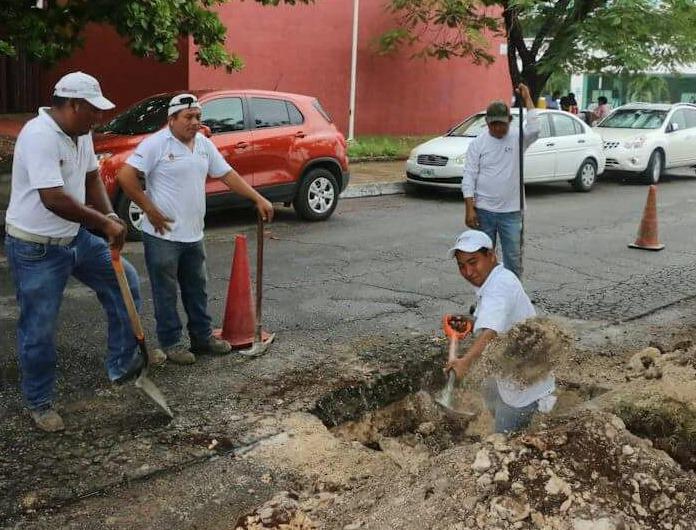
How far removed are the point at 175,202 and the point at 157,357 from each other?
1.03 meters

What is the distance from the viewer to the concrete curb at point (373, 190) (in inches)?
537

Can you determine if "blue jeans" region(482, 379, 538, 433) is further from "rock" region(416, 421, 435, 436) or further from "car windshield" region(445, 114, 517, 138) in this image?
"car windshield" region(445, 114, 517, 138)

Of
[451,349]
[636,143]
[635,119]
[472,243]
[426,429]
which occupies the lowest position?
[426,429]

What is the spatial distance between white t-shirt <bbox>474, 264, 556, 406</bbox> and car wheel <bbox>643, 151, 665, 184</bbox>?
14.0 m

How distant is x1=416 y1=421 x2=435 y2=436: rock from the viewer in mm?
4797

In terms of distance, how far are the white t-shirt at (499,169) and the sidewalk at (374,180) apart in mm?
7098

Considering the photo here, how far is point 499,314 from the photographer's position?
3.71 meters

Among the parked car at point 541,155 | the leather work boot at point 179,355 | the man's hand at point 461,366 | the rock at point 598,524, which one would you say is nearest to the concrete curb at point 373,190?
the parked car at point 541,155

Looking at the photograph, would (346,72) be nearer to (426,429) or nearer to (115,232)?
(426,429)

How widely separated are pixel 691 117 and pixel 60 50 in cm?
1418

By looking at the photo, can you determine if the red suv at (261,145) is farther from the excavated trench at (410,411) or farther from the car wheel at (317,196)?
the excavated trench at (410,411)

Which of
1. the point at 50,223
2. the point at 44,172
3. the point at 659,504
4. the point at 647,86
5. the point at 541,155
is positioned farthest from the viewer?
the point at 647,86

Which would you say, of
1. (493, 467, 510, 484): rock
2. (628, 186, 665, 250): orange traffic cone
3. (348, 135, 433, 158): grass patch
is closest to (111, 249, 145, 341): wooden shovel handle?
(493, 467, 510, 484): rock

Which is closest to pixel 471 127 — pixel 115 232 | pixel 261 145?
pixel 261 145
